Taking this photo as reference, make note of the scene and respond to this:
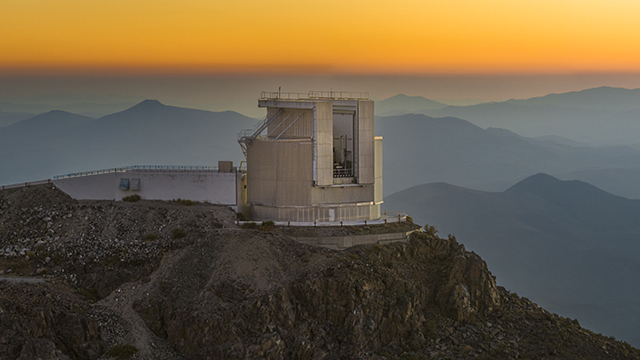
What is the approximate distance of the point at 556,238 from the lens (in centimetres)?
12625

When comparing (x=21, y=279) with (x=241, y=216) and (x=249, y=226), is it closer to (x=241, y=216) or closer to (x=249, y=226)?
(x=249, y=226)

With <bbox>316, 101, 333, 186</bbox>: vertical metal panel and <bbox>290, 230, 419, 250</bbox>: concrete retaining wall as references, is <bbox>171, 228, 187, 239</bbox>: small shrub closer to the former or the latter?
→ <bbox>290, 230, 419, 250</bbox>: concrete retaining wall

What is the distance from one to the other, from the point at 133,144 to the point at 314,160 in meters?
135

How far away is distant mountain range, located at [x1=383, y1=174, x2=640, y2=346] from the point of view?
104m

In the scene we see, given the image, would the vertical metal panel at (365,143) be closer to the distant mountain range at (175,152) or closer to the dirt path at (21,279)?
the dirt path at (21,279)

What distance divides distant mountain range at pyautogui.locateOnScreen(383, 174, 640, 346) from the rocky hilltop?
163 ft

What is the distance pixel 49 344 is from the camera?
1674 inches

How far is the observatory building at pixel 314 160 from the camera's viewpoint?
189 feet

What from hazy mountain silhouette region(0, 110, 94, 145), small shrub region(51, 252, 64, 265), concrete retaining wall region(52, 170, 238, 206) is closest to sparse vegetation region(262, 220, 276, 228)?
concrete retaining wall region(52, 170, 238, 206)

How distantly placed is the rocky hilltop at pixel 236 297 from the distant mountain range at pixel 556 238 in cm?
4976

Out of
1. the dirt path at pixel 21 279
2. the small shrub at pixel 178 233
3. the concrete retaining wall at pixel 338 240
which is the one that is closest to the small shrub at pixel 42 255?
the dirt path at pixel 21 279

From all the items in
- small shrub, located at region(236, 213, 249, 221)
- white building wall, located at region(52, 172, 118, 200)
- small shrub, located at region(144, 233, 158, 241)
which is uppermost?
white building wall, located at region(52, 172, 118, 200)

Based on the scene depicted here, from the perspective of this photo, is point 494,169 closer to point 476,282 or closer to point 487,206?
point 487,206

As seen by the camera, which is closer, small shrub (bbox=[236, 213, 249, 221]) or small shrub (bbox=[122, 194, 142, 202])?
small shrub (bbox=[236, 213, 249, 221])
